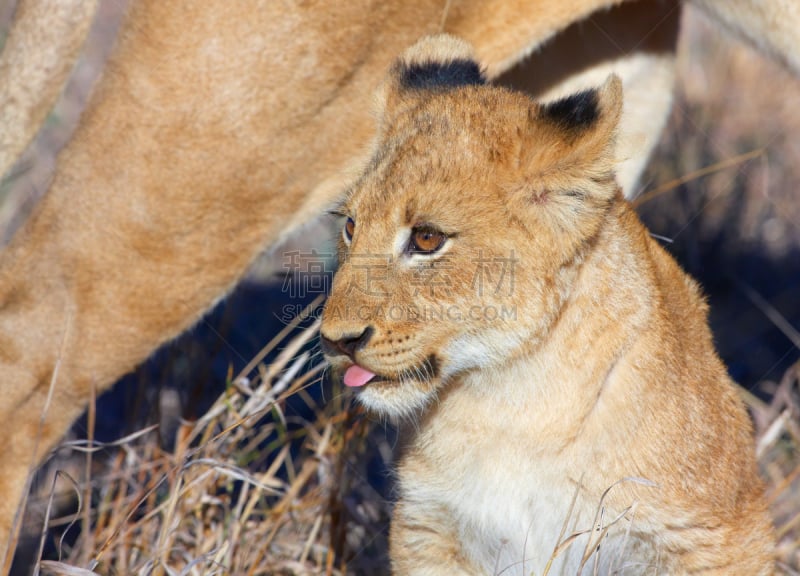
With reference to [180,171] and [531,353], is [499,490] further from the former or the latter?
[180,171]

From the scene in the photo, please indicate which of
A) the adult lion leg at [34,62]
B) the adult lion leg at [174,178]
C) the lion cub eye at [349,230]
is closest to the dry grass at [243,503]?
the adult lion leg at [174,178]

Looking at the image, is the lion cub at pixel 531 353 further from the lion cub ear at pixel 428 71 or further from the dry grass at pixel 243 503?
the dry grass at pixel 243 503

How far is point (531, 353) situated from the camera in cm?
253

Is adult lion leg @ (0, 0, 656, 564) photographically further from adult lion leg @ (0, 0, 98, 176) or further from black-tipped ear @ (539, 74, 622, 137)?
black-tipped ear @ (539, 74, 622, 137)

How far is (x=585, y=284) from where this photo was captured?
99.3 inches

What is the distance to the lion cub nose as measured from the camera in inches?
93.1

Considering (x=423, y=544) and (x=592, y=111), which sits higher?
(x=592, y=111)

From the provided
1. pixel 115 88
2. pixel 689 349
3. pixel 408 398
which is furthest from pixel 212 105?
pixel 689 349

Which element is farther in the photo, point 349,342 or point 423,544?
point 423,544

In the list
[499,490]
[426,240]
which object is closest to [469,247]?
[426,240]

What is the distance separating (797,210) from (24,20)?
163 inches

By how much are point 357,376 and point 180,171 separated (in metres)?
0.91

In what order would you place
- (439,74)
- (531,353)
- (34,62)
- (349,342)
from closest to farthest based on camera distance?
(349,342), (531,353), (439,74), (34,62)

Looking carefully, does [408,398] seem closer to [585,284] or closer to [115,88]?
[585,284]
